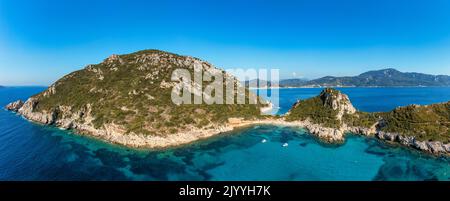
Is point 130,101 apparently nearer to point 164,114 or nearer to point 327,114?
point 164,114

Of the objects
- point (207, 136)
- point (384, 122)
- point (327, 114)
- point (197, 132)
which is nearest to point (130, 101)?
point (197, 132)

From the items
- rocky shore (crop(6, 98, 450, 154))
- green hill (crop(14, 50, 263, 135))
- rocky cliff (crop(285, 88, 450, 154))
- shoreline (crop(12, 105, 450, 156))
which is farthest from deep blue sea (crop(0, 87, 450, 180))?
green hill (crop(14, 50, 263, 135))

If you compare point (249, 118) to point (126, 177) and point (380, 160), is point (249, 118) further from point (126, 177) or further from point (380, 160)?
point (126, 177)

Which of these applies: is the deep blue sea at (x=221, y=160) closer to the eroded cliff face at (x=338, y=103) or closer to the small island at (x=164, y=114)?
the small island at (x=164, y=114)

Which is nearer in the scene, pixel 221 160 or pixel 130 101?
pixel 221 160

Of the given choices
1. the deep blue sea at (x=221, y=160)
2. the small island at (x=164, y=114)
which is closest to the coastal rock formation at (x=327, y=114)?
the small island at (x=164, y=114)
